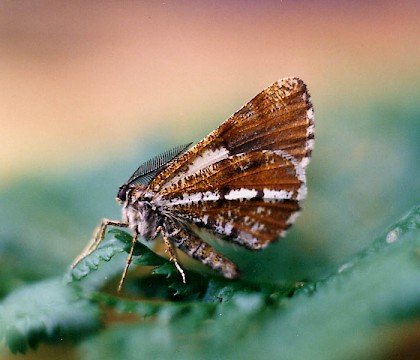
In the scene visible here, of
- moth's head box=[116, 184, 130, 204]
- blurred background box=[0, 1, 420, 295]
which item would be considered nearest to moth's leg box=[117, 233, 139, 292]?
moth's head box=[116, 184, 130, 204]

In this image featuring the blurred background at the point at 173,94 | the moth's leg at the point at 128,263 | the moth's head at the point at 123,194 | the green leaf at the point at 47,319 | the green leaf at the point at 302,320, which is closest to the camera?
the green leaf at the point at 302,320

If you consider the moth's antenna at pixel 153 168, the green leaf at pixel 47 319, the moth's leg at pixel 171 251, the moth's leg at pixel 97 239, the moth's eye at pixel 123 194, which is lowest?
the green leaf at pixel 47 319

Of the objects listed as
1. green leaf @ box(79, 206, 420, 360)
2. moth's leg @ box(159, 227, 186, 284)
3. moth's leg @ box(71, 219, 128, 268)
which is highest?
moth's leg @ box(71, 219, 128, 268)

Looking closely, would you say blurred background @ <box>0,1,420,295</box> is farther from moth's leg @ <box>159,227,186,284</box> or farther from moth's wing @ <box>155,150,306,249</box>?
A: moth's leg @ <box>159,227,186,284</box>

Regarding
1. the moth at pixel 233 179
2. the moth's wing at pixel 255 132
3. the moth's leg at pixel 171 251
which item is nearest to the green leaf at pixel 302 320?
the moth's leg at pixel 171 251

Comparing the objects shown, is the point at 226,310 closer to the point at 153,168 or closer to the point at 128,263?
the point at 128,263

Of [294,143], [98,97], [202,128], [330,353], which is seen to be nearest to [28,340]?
[330,353]

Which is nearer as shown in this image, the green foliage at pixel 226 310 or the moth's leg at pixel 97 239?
the green foliage at pixel 226 310

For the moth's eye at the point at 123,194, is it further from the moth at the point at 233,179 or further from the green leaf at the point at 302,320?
the green leaf at the point at 302,320

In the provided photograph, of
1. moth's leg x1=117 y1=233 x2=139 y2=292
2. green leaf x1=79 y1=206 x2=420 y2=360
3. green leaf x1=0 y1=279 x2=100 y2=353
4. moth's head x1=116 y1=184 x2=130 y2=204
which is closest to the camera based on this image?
green leaf x1=79 y1=206 x2=420 y2=360
